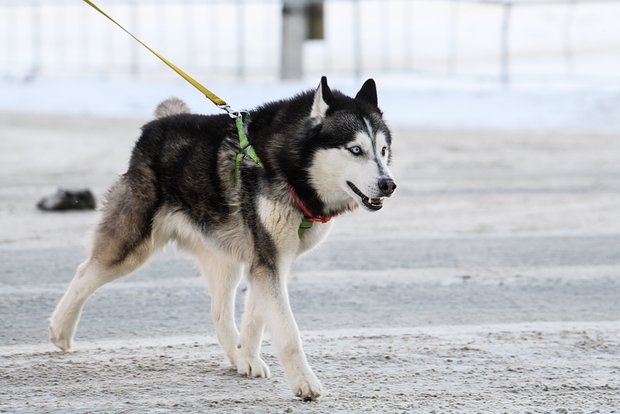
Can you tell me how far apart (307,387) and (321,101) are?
1349 millimetres

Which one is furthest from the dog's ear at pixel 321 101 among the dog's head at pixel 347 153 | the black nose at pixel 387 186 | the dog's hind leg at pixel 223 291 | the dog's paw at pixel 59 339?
the dog's paw at pixel 59 339

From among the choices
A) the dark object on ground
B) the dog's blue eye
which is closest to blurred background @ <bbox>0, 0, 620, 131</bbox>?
the dark object on ground

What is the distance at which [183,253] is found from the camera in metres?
6.41

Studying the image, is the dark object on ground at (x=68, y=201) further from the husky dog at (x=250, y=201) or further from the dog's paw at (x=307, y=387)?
the dog's paw at (x=307, y=387)

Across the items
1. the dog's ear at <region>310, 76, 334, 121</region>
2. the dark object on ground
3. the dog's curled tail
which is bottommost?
the dark object on ground

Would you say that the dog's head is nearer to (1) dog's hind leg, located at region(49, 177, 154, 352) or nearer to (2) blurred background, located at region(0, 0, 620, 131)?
(1) dog's hind leg, located at region(49, 177, 154, 352)

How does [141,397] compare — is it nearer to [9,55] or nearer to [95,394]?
[95,394]

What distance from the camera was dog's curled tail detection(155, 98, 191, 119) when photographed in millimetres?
6676

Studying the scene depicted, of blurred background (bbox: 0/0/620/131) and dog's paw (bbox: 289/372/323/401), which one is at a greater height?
blurred background (bbox: 0/0/620/131)

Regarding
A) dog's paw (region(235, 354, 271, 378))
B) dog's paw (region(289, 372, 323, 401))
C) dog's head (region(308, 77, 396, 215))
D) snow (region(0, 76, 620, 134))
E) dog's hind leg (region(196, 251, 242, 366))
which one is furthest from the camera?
snow (region(0, 76, 620, 134))

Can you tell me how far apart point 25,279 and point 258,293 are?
9.85 feet

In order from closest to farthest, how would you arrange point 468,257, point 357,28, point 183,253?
point 183,253 < point 468,257 < point 357,28

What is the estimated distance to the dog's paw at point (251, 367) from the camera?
19.4 feet

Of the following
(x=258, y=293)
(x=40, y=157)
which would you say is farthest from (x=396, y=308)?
(x=40, y=157)
